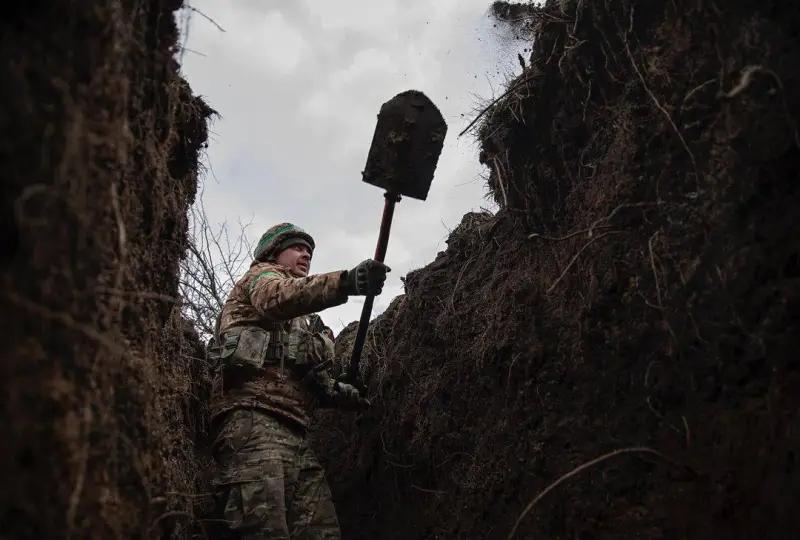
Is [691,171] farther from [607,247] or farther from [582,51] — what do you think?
[582,51]

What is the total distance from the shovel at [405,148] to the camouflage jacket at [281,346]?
45cm

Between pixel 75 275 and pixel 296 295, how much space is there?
226 cm

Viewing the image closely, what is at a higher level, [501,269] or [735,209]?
[501,269]

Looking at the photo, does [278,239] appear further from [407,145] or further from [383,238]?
[407,145]

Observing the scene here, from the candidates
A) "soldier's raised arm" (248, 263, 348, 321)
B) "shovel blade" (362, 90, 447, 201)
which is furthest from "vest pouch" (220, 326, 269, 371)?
"shovel blade" (362, 90, 447, 201)

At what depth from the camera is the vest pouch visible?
166 inches

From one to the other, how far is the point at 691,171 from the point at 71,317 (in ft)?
7.66

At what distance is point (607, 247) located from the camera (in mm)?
3211

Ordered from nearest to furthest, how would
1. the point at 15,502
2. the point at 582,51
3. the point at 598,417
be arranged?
the point at 15,502 → the point at 598,417 → the point at 582,51

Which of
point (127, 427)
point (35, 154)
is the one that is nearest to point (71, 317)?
point (35, 154)

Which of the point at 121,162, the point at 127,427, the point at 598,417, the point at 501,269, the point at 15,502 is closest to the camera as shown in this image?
the point at 15,502

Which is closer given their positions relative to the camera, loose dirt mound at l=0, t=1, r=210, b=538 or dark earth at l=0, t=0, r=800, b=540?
loose dirt mound at l=0, t=1, r=210, b=538

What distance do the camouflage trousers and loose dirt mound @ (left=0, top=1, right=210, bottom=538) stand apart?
1159 millimetres

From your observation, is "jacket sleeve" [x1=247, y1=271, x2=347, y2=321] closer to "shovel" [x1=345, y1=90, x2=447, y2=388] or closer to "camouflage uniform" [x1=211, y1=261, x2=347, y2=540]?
"camouflage uniform" [x1=211, y1=261, x2=347, y2=540]
